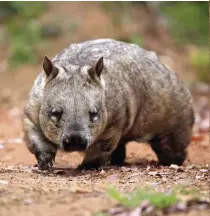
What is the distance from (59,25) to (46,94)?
9.88m

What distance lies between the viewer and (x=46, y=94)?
23.0 feet

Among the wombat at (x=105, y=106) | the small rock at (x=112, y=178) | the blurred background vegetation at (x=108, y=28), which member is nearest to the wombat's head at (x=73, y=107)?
the wombat at (x=105, y=106)

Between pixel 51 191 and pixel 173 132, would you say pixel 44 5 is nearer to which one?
pixel 173 132

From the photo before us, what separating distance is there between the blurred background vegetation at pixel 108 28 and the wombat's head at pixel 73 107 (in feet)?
25.5

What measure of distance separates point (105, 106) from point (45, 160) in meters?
0.83

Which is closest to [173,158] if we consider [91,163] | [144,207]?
[91,163]

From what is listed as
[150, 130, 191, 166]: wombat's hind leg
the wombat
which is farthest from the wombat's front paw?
[150, 130, 191, 166]: wombat's hind leg

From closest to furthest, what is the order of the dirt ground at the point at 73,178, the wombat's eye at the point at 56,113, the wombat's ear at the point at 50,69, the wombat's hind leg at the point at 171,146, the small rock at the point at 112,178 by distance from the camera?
the dirt ground at the point at 73,178 < the small rock at the point at 112,178 < the wombat's eye at the point at 56,113 < the wombat's ear at the point at 50,69 < the wombat's hind leg at the point at 171,146

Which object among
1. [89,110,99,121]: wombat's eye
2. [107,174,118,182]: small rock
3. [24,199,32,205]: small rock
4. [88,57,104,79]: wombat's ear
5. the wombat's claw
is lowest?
[24,199,32,205]: small rock

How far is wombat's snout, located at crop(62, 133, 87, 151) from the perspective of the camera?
648 cm

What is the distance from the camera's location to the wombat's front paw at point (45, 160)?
7129 millimetres

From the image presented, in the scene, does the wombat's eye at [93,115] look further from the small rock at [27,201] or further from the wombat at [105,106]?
the small rock at [27,201]

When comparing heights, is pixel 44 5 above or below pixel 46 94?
above

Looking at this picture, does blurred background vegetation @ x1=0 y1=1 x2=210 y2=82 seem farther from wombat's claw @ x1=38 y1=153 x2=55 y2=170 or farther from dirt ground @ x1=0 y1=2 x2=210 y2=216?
wombat's claw @ x1=38 y1=153 x2=55 y2=170
